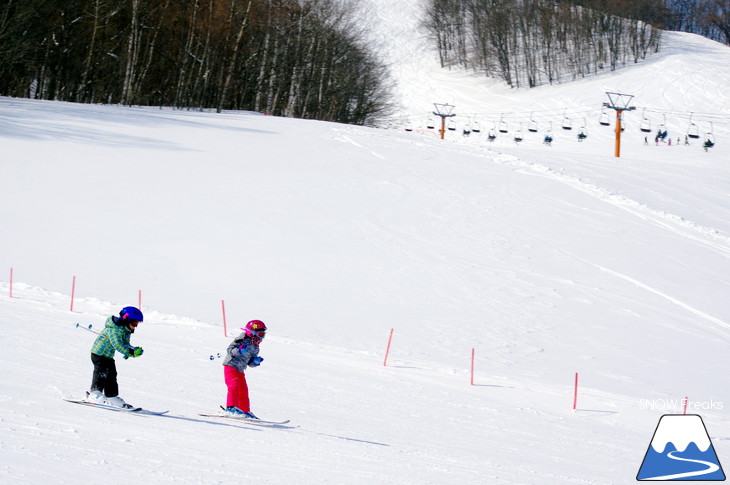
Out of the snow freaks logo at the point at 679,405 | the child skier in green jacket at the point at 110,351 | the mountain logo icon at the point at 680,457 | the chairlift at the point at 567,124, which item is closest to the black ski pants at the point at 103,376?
the child skier in green jacket at the point at 110,351

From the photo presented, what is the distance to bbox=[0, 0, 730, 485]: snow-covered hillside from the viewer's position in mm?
8531

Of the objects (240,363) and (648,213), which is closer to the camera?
(240,363)

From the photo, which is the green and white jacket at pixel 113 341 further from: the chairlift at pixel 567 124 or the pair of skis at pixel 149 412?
the chairlift at pixel 567 124

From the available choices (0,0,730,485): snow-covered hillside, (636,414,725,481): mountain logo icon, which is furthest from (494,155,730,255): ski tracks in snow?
(636,414,725,481): mountain logo icon

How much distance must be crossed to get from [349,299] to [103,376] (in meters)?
9.67

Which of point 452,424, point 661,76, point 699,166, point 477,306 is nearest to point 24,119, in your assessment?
point 477,306

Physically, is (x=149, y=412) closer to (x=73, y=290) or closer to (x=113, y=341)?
(x=113, y=341)

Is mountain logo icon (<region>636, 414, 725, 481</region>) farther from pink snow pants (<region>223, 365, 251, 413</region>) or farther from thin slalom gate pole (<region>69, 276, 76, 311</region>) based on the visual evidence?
thin slalom gate pole (<region>69, 276, 76, 311</region>)

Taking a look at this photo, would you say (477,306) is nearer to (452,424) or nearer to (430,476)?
(452,424)

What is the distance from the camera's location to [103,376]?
862 cm

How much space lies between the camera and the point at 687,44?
93.1 metres

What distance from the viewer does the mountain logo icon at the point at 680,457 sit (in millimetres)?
9359

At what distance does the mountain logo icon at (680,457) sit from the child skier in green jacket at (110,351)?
18.7 ft

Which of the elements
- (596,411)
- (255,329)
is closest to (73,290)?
(255,329)
